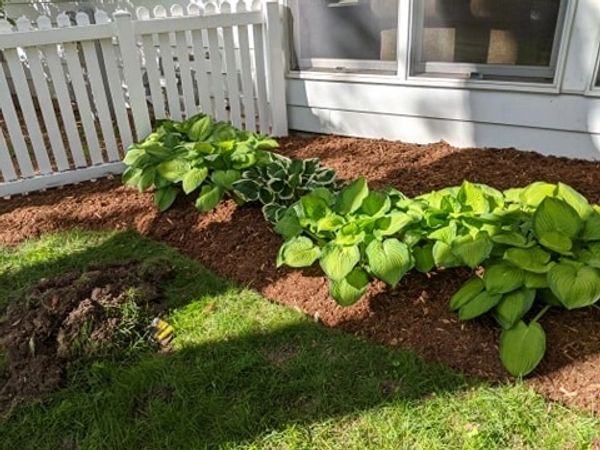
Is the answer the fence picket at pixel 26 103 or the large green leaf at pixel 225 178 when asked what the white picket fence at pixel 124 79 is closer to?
the fence picket at pixel 26 103

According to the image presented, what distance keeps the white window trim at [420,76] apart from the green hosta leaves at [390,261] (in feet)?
6.27

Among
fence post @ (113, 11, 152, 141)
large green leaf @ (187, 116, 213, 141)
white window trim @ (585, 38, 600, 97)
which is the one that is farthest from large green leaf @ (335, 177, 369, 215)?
fence post @ (113, 11, 152, 141)

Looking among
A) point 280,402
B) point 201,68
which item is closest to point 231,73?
point 201,68

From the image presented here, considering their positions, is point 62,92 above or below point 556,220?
above

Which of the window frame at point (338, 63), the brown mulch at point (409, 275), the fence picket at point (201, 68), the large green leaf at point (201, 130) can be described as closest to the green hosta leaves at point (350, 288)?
the brown mulch at point (409, 275)

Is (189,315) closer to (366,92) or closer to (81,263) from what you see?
(81,263)

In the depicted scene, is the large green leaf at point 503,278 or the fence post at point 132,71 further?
the fence post at point 132,71

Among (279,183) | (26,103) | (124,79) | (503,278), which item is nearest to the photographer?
(503,278)

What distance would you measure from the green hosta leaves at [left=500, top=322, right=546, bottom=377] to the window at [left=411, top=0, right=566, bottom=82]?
2061 millimetres

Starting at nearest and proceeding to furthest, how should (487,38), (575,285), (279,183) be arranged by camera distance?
(575,285) → (279,183) → (487,38)

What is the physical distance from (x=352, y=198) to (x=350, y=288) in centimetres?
44

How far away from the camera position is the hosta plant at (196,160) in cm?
275

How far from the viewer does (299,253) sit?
7.13 ft

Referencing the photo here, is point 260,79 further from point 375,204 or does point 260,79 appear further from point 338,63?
point 375,204
